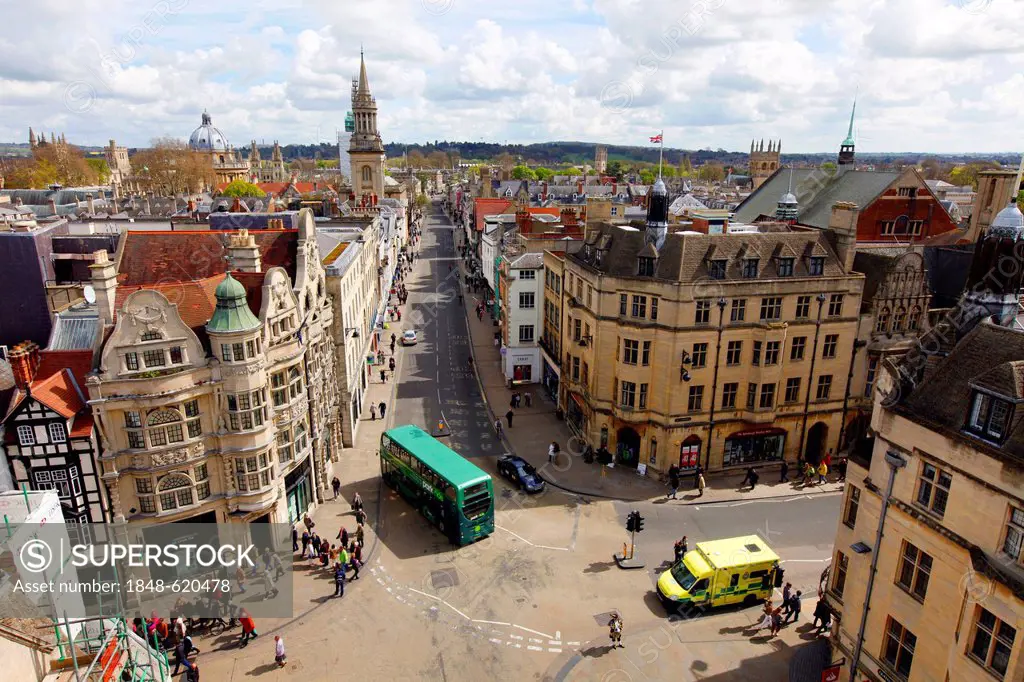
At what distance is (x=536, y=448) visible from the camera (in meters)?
43.9

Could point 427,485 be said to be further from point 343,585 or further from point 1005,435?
point 1005,435

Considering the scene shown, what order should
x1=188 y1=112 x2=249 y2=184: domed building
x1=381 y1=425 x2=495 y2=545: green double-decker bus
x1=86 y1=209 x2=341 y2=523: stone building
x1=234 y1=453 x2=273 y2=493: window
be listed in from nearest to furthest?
x1=86 y1=209 x2=341 y2=523: stone building → x1=234 y1=453 x2=273 y2=493: window → x1=381 y1=425 x2=495 y2=545: green double-decker bus → x1=188 y1=112 x2=249 y2=184: domed building

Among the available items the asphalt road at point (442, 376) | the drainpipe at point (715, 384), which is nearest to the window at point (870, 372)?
the drainpipe at point (715, 384)

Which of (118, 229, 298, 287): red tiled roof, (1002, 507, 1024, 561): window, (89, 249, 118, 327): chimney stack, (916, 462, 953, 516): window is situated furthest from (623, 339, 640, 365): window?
(89, 249, 118, 327): chimney stack

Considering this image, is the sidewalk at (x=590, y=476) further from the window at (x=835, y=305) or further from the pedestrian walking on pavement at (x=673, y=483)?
the window at (x=835, y=305)

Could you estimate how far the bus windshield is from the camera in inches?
1097

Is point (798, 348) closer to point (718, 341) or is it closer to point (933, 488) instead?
point (718, 341)

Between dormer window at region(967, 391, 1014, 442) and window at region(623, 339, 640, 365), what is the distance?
21.8 m

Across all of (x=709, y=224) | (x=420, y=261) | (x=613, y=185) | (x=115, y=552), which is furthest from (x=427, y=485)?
(x=613, y=185)

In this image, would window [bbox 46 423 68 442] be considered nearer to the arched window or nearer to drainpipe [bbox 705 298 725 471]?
drainpipe [bbox 705 298 725 471]

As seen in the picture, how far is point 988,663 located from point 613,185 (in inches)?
4631

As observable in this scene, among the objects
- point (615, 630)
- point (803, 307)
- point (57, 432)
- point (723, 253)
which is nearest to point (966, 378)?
point (615, 630)

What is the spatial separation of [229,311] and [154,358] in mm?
3612

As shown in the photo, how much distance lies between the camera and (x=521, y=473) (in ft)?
127
